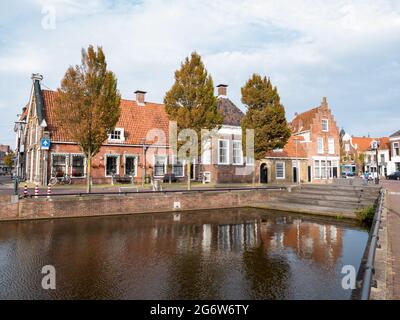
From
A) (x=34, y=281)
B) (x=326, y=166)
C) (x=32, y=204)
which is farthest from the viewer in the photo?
(x=326, y=166)

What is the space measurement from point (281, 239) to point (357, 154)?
217ft

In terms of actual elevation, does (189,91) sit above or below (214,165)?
above

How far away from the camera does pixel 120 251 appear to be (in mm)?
10320

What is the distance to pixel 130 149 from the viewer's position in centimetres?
2962

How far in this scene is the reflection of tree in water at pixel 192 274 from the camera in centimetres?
682

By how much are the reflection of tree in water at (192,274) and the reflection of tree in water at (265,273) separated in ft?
2.86

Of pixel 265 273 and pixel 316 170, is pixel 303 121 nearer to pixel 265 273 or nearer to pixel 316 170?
pixel 316 170

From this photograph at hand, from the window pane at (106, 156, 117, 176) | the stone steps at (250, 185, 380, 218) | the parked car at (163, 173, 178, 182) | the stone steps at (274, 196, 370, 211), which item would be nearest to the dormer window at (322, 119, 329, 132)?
the stone steps at (250, 185, 380, 218)

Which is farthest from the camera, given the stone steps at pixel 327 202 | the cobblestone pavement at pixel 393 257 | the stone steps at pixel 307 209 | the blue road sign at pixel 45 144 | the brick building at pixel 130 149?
the brick building at pixel 130 149

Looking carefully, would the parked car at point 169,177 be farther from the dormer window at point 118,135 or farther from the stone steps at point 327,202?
the stone steps at point 327,202

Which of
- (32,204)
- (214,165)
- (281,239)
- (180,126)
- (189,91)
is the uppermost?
(189,91)

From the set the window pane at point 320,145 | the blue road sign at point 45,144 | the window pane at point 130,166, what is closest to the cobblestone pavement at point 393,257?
the window pane at point 130,166
